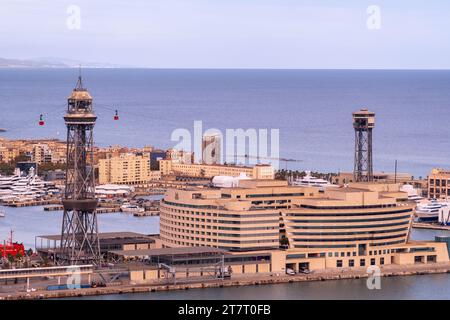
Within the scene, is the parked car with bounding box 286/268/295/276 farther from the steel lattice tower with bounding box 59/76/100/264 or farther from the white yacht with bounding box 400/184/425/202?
the white yacht with bounding box 400/184/425/202

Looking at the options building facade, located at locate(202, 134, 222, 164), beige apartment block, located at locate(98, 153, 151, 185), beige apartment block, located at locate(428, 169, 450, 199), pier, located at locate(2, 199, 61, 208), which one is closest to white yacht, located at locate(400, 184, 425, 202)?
beige apartment block, located at locate(428, 169, 450, 199)

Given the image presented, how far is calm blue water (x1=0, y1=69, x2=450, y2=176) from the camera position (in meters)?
77.1

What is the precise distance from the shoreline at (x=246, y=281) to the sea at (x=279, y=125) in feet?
1.58

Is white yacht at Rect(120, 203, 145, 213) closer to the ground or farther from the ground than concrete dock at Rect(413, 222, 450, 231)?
farther from the ground

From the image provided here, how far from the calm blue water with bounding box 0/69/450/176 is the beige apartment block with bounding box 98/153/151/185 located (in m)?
9.63

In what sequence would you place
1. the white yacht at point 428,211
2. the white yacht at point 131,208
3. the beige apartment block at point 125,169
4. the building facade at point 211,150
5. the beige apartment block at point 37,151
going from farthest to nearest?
1. the beige apartment block at point 37,151
2. the building facade at point 211,150
3. the beige apartment block at point 125,169
4. the white yacht at point 131,208
5. the white yacht at point 428,211

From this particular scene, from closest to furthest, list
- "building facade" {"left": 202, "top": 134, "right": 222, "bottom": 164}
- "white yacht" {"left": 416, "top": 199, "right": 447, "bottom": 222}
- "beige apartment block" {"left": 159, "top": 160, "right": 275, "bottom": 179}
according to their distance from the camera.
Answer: "white yacht" {"left": 416, "top": 199, "right": 447, "bottom": 222} < "beige apartment block" {"left": 159, "top": 160, "right": 275, "bottom": 179} < "building facade" {"left": 202, "top": 134, "right": 222, "bottom": 164}

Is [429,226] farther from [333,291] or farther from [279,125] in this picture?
[279,125]

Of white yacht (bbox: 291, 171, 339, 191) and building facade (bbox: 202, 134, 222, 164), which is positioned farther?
building facade (bbox: 202, 134, 222, 164)

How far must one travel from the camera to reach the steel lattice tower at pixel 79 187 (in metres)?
35.2

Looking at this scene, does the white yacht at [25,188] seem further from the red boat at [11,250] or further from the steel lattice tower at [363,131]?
the red boat at [11,250]

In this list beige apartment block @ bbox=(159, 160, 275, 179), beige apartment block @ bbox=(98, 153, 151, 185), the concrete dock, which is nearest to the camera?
the concrete dock

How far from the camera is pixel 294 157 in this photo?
240 feet

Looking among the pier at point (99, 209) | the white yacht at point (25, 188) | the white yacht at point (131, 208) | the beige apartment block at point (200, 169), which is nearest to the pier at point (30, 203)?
the white yacht at point (25, 188)
